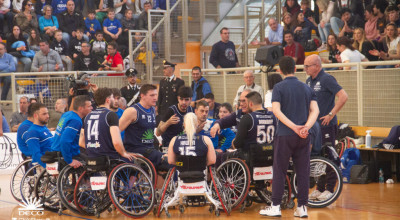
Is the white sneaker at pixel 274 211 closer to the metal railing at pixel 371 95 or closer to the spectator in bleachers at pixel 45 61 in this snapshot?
the metal railing at pixel 371 95

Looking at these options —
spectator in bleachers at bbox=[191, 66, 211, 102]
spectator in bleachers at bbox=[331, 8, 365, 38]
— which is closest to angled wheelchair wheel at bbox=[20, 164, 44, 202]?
spectator in bleachers at bbox=[191, 66, 211, 102]

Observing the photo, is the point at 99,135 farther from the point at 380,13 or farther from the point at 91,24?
the point at 91,24

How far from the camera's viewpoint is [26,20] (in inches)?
669

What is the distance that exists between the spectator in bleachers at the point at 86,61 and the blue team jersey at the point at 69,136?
7900 millimetres

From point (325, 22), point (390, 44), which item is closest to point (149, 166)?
point (390, 44)

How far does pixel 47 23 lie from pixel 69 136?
32.1 feet

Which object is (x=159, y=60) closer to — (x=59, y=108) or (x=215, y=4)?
(x=215, y=4)

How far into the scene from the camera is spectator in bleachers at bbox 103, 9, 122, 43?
1794cm

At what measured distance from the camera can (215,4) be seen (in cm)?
1759

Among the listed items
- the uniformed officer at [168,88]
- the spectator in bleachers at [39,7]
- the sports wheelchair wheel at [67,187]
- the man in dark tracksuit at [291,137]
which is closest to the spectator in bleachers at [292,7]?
the uniformed officer at [168,88]

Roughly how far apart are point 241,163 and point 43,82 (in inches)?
305

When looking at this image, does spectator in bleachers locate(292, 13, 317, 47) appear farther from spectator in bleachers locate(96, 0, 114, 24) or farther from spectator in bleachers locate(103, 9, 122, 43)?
spectator in bleachers locate(96, 0, 114, 24)

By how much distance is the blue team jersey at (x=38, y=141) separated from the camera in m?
8.69

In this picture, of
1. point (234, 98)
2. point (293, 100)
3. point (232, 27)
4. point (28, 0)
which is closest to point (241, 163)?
point (293, 100)
